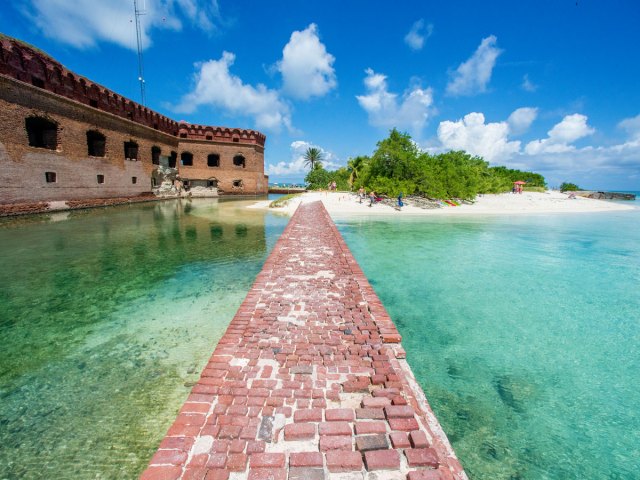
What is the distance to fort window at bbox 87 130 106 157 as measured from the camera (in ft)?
75.3

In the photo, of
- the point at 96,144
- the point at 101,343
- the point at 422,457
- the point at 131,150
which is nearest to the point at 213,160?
the point at 131,150

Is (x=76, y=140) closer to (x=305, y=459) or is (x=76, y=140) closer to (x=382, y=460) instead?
(x=305, y=459)

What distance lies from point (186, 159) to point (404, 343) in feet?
127

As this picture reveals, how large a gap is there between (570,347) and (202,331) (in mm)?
6089

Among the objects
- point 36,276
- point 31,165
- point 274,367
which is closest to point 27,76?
point 31,165

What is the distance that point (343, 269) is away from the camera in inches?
252

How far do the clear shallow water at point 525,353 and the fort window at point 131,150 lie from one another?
26023mm

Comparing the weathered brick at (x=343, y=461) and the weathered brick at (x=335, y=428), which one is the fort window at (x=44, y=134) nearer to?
the weathered brick at (x=335, y=428)

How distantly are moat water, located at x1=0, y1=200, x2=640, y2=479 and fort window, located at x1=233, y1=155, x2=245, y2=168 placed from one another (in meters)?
30.4

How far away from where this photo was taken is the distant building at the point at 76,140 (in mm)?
16547

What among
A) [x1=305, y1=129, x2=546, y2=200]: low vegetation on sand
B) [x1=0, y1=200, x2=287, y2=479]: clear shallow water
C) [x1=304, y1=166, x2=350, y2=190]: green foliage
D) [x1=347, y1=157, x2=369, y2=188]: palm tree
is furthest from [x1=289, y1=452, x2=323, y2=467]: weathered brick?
[x1=304, y1=166, x2=350, y2=190]: green foliage

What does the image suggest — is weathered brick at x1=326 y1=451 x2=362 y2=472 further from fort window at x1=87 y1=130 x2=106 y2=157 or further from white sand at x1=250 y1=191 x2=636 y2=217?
fort window at x1=87 y1=130 x2=106 y2=157

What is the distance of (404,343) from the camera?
475 centimetres

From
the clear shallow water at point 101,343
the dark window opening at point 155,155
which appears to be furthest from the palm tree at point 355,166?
the clear shallow water at point 101,343
